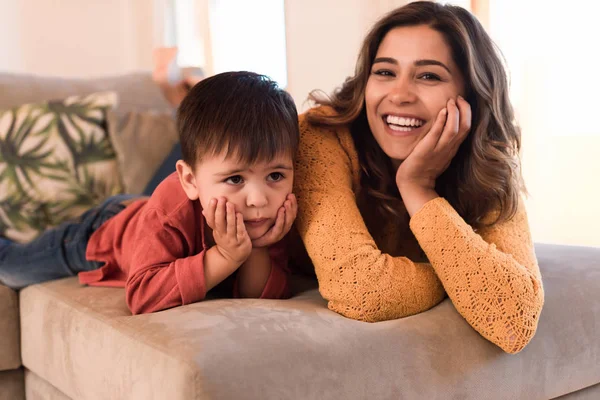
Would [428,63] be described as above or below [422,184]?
above

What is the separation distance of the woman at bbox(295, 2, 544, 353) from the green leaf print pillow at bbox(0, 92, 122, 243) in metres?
0.87

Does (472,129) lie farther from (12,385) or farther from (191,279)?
(12,385)

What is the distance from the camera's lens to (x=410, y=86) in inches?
55.3

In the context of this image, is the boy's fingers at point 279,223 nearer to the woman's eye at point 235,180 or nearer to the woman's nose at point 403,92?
the woman's eye at point 235,180

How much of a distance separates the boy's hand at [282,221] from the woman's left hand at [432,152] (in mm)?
235

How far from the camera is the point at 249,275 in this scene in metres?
1.36

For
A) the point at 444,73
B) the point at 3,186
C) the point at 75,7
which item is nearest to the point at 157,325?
the point at 444,73

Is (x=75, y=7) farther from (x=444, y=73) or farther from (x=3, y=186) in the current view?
(x=444, y=73)

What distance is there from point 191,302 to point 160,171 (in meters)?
1.03

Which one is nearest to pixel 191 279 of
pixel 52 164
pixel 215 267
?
pixel 215 267

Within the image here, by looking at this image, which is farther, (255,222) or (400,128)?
(400,128)

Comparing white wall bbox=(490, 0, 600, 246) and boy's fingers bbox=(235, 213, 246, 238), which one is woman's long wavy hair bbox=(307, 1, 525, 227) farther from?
white wall bbox=(490, 0, 600, 246)

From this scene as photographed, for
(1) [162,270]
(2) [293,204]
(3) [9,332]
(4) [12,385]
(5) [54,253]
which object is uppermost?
(2) [293,204]

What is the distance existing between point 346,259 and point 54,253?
2.81 ft
